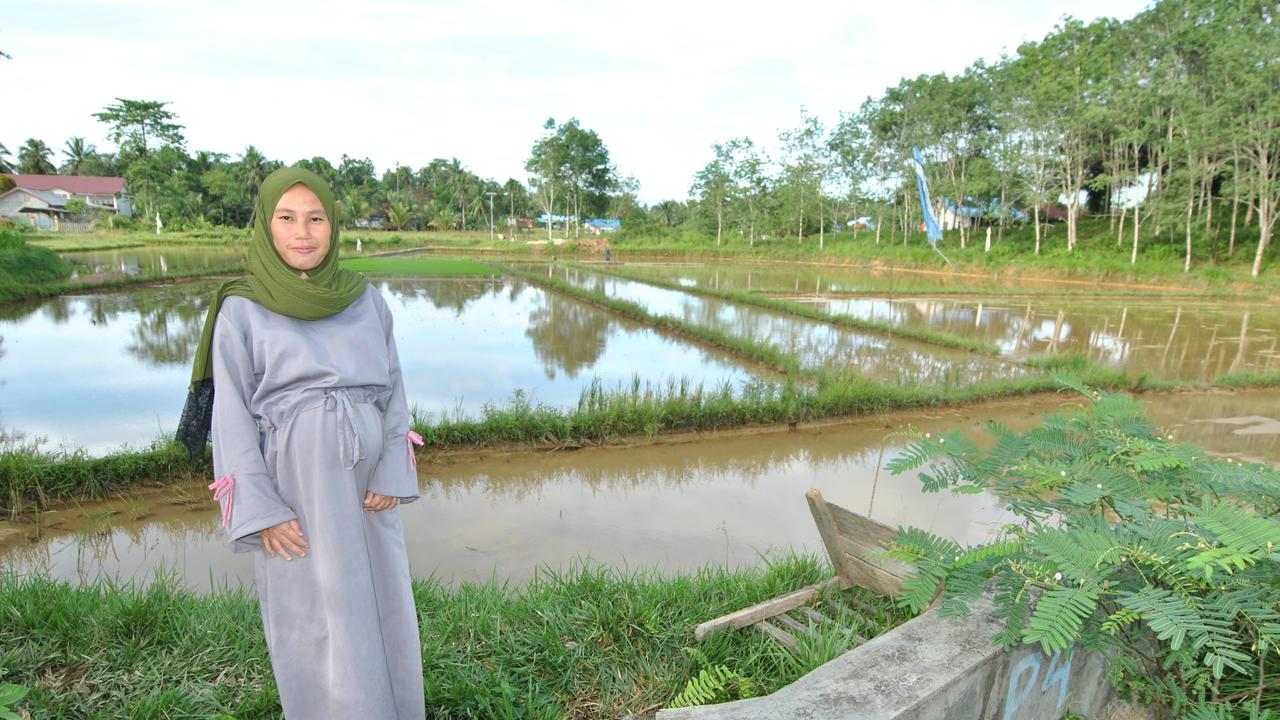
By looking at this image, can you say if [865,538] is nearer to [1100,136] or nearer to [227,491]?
[227,491]

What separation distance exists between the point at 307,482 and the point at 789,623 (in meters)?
1.61

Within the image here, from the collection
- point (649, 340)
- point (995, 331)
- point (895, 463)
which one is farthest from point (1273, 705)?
point (995, 331)

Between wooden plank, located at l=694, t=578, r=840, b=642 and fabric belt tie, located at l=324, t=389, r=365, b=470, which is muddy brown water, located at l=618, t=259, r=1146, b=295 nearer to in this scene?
wooden plank, located at l=694, t=578, r=840, b=642

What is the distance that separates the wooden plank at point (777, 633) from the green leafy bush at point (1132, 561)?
587 mm

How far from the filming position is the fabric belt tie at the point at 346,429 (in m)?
1.47

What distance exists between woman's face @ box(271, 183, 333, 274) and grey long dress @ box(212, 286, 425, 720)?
0.45 ft

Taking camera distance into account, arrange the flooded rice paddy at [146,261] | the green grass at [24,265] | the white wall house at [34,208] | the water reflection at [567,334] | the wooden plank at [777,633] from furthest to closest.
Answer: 1. the white wall house at [34,208]
2. the flooded rice paddy at [146,261]
3. the green grass at [24,265]
4. the water reflection at [567,334]
5. the wooden plank at [777,633]

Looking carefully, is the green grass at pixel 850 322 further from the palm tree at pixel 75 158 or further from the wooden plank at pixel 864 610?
the palm tree at pixel 75 158

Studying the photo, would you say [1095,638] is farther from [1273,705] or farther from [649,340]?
[649,340]

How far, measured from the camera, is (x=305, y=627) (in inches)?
57.9

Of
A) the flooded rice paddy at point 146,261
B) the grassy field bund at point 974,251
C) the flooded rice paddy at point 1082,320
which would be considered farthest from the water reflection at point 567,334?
the grassy field bund at point 974,251

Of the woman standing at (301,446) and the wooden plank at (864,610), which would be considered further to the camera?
the wooden plank at (864,610)

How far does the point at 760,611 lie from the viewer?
2.23 meters

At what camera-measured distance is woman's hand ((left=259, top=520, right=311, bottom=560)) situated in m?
1.43
